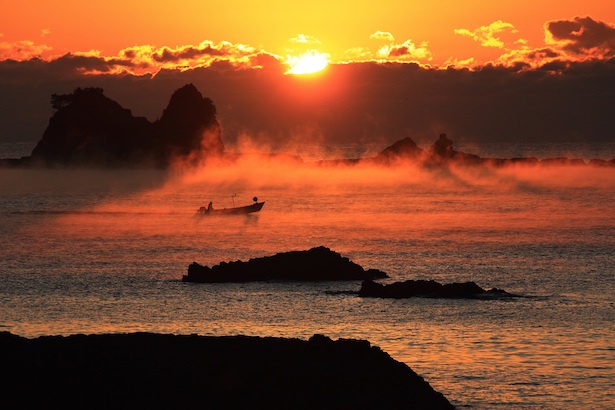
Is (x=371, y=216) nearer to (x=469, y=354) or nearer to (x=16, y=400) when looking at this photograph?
(x=469, y=354)

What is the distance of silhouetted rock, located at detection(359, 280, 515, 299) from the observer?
64125 mm

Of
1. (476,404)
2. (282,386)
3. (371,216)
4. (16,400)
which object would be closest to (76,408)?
(16,400)

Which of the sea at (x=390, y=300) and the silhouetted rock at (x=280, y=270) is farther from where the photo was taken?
the silhouetted rock at (x=280, y=270)

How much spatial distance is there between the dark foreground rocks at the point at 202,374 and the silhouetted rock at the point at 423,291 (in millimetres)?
30750

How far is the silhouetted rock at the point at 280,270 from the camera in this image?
73.2 metres

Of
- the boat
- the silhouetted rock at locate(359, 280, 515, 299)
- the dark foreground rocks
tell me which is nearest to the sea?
the silhouetted rock at locate(359, 280, 515, 299)

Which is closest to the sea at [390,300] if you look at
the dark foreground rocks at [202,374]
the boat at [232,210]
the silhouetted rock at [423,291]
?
the silhouetted rock at [423,291]

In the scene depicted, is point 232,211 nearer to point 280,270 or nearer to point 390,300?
point 280,270

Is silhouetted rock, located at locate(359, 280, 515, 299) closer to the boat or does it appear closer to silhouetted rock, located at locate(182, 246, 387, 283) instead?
silhouetted rock, located at locate(182, 246, 387, 283)

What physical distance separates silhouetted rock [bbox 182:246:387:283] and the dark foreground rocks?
130 feet

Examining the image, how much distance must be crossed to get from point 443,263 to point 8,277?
35578 millimetres

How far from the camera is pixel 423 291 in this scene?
212 ft

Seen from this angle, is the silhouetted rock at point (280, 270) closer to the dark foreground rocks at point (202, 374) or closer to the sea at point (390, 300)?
the sea at point (390, 300)

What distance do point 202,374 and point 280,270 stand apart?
4227 cm
